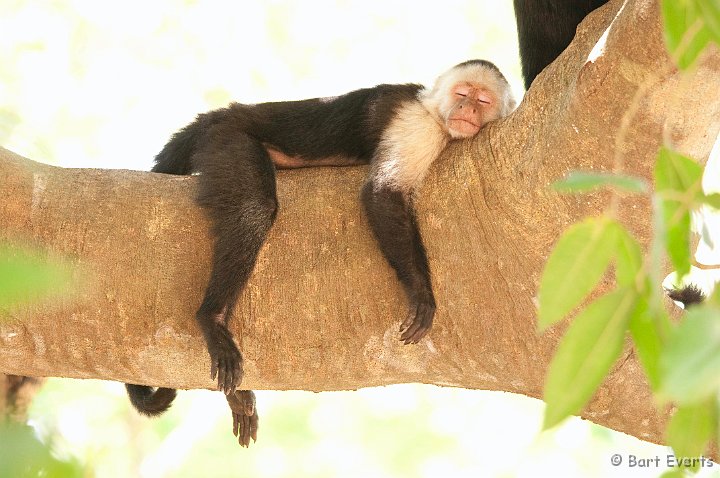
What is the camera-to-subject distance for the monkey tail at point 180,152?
390 centimetres

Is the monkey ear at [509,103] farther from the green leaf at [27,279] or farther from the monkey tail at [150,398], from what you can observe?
the green leaf at [27,279]

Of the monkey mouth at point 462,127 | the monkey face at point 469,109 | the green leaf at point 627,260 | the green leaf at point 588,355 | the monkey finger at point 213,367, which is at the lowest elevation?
the monkey finger at point 213,367

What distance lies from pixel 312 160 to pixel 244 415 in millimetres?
1149

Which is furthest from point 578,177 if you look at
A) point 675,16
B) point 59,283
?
point 59,283

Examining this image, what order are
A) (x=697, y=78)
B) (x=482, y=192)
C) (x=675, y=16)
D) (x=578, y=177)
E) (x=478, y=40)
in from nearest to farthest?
1. (x=578, y=177)
2. (x=675, y=16)
3. (x=697, y=78)
4. (x=482, y=192)
5. (x=478, y=40)

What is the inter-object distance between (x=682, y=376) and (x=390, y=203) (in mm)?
2516

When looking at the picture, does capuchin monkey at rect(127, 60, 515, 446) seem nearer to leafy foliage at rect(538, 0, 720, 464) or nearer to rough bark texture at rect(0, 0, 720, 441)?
rough bark texture at rect(0, 0, 720, 441)

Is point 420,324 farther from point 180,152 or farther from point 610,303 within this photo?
point 610,303

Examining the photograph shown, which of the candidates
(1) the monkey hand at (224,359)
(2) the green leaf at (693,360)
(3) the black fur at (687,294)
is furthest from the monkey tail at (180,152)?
(2) the green leaf at (693,360)

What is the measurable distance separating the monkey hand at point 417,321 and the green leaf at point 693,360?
225 cm

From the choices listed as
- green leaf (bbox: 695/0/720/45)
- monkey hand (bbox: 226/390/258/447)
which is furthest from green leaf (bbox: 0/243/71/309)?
monkey hand (bbox: 226/390/258/447)

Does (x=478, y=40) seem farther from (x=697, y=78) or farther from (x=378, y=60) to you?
(x=697, y=78)

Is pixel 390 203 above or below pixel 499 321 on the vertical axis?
above

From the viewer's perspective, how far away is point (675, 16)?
99 cm
